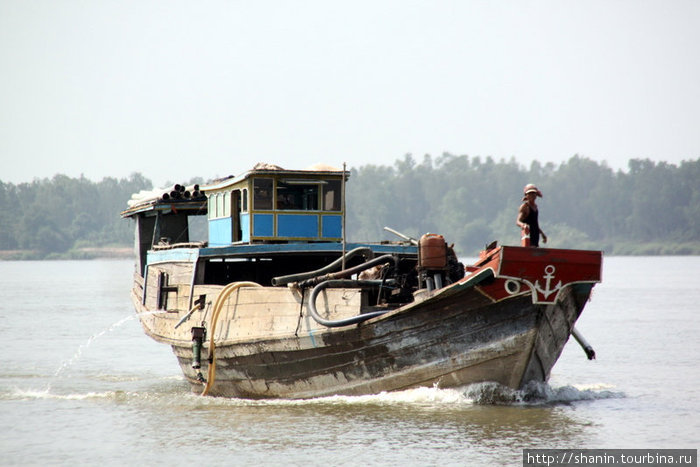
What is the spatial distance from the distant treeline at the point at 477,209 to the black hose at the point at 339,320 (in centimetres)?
9625

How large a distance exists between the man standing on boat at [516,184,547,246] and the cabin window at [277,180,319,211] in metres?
5.14

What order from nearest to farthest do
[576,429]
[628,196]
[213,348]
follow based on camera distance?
1. [576,429]
2. [213,348]
3. [628,196]

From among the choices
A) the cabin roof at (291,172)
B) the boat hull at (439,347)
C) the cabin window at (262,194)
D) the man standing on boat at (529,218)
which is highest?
the cabin roof at (291,172)

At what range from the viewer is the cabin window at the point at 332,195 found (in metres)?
17.6

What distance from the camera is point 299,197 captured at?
1778cm

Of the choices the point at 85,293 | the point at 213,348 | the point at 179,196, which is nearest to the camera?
the point at 213,348

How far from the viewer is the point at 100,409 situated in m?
17.1

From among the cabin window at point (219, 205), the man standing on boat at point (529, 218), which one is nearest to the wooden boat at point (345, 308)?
the cabin window at point (219, 205)

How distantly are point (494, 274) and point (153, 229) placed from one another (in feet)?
43.7

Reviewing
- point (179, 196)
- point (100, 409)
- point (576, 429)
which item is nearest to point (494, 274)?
point (576, 429)

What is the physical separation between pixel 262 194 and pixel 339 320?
413cm

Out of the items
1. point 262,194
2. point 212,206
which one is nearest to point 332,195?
point 262,194

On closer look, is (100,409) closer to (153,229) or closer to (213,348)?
(213,348)

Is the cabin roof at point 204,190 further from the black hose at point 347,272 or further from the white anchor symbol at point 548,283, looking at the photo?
the white anchor symbol at point 548,283
